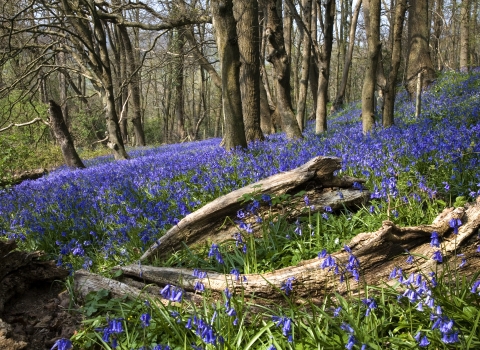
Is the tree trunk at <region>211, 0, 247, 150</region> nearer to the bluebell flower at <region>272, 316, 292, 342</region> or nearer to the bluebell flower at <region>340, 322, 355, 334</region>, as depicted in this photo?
the bluebell flower at <region>272, 316, 292, 342</region>

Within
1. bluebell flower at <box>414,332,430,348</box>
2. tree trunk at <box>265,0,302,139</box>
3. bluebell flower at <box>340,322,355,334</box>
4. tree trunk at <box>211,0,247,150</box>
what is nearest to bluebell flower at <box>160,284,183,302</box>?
bluebell flower at <box>340,322,355,334</box>

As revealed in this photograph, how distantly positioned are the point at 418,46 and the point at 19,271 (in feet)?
52.9

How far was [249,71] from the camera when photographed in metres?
11.0

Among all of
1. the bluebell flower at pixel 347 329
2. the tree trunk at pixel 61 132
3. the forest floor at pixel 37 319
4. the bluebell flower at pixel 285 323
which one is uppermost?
the tree trunk at pixel 61 132

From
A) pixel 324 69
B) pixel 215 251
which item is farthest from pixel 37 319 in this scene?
pixel 324 69

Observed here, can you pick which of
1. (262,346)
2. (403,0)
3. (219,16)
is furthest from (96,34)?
(262,346)

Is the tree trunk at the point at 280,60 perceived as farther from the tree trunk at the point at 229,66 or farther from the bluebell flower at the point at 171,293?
A: the bluebell flower at the point at 171,293

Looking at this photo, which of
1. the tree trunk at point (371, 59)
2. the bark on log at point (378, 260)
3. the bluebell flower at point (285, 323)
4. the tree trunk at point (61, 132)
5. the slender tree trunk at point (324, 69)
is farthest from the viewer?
the tree trunk at point (61, 132)

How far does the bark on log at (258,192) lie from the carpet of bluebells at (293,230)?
246mm

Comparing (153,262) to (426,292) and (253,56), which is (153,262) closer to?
(426,292)

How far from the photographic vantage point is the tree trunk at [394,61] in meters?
8.20

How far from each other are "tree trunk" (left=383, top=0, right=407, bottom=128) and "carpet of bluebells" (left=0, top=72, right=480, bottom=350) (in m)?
1.08

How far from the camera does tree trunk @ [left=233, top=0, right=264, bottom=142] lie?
10.6m

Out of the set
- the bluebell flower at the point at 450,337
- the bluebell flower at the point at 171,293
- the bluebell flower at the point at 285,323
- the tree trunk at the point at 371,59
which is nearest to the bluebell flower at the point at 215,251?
the bluebell flower at the point at 171,293
